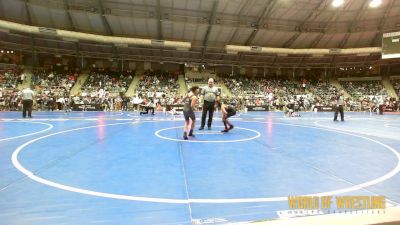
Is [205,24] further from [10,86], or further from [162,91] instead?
[10,86]

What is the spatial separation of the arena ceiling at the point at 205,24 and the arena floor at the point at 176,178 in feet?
74.0

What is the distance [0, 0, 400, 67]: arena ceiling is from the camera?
88.2ft

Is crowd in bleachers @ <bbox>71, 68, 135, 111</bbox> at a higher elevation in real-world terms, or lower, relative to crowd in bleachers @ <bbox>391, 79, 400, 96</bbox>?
lower

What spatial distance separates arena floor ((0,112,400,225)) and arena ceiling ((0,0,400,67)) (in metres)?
22.5

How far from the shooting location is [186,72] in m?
38.5

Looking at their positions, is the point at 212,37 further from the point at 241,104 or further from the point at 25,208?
the point at 25,208

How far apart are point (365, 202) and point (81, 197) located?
374cm

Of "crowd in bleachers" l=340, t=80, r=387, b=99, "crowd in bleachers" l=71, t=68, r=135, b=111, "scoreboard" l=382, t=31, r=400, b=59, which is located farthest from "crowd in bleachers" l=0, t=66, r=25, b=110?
"crowd in bleachers" l=340, t=80, r=387, b=99

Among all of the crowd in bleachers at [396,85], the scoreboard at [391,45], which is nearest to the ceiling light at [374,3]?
the scoreboard at [391,45]

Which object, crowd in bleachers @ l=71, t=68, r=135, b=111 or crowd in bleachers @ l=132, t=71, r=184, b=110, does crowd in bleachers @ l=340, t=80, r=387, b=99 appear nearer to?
crowd in bleachers @ l=132, t=71, r=184, b=110

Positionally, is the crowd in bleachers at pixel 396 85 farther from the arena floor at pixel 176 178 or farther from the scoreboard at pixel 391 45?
the arena floor at pixel 176 178

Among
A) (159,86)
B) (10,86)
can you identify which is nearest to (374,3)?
(159,86)

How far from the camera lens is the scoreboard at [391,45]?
2783cm

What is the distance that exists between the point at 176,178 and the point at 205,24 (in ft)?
88.2
